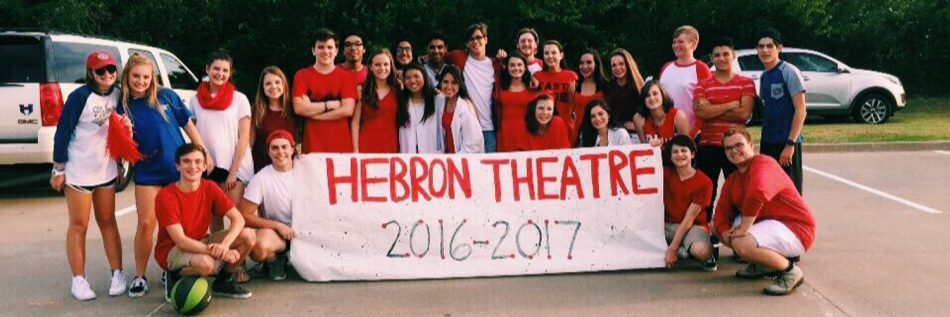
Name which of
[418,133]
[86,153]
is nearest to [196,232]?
[86,153]

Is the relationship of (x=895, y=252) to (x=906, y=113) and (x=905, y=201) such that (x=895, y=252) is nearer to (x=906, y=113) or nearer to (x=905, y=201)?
(x=905, y=201)

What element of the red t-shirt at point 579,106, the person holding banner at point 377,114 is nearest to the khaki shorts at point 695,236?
the red t-shirt at point 579,106

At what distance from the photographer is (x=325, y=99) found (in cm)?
693

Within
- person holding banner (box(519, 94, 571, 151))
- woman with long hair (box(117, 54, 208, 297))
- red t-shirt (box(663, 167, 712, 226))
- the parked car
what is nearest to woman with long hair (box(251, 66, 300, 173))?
woman with long hair (box(117, 54, 208, 297))

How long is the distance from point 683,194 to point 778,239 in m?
0.86

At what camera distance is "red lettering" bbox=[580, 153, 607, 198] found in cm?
668

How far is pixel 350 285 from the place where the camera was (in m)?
6.29

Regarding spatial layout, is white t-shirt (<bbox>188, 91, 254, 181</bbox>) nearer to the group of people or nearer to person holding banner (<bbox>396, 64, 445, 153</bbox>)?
the group of people

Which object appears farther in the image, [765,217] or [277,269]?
[277,269]

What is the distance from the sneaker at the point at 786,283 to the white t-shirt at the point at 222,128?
→ 349 centimetres

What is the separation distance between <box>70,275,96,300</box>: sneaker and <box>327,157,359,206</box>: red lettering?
162 centimetres

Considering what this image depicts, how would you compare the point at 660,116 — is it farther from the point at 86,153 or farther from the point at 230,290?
the point at 86,153

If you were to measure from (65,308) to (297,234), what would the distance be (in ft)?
4.85

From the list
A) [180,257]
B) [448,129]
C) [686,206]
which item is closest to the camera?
[180,257]
